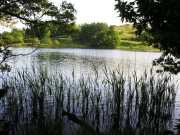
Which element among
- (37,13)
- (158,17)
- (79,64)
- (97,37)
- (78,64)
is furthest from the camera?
(97,37)

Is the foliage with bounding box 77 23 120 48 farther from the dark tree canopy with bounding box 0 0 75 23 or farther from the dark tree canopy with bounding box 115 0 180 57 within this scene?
the dark tree canopy with bounding box 115 0 180 57

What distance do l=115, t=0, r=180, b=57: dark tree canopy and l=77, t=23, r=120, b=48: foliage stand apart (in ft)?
271

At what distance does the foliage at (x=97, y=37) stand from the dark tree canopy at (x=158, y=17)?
271 ft

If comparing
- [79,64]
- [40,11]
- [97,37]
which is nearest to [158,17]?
[40,11]

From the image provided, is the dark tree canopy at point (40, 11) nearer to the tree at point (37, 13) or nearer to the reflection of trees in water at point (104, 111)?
the tree at point (37, 13)

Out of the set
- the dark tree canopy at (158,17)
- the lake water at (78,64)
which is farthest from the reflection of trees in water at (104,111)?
the dark tree canopy at (158,17)

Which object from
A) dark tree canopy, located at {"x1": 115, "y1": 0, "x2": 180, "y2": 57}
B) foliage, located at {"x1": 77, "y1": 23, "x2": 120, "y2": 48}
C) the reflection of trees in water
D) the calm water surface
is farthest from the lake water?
foliage, located at {"x1": 77, "y1": 23, "x2": 120, "y2": 48}

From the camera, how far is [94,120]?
9656 millimetres

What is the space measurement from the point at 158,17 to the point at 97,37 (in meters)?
89.0

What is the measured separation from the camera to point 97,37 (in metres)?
94.1

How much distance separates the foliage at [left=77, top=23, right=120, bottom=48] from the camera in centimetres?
9109

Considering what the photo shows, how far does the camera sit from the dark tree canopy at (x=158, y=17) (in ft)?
16.2

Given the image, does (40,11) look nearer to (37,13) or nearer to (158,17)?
(37,13)

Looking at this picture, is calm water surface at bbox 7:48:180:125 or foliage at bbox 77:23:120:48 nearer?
calm water surface at bbox 7:48:180:125
